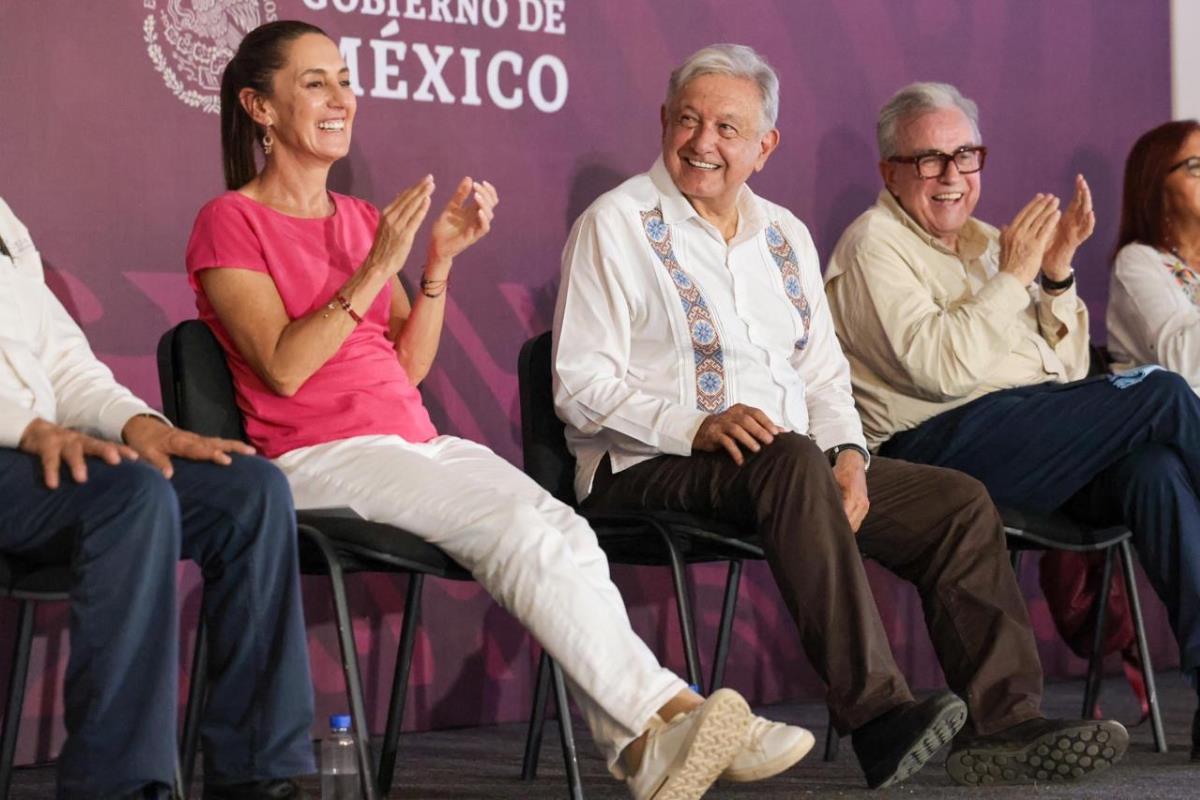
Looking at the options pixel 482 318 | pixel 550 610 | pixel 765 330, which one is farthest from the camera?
pixel 482 318

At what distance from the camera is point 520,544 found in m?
2.76

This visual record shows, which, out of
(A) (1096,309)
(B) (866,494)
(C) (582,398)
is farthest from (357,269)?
(A) (1096,309)

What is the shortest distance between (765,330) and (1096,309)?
1.83 metres

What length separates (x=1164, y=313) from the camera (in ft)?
13.8

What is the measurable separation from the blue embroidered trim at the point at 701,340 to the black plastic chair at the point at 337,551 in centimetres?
65

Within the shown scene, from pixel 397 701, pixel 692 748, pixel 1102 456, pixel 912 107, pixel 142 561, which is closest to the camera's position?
pixel 142 561

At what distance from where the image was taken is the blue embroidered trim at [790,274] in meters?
3.60

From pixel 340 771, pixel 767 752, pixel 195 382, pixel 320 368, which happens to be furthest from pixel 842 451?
pixel 195 382

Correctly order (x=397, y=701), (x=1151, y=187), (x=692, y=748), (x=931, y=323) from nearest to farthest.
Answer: (x=692, y=748) < (x=397, y=701) < (x=931, y=323) < (x=1151, y=187)

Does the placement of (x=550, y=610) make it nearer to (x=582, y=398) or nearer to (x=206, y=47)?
(x=582, y=398)

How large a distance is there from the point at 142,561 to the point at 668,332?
1.31 metres

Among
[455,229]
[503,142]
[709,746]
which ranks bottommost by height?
[709,746]

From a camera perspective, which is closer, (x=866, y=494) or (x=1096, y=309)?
(x=866, y=494)

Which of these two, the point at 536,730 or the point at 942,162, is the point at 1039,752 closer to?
the point at 536,730
